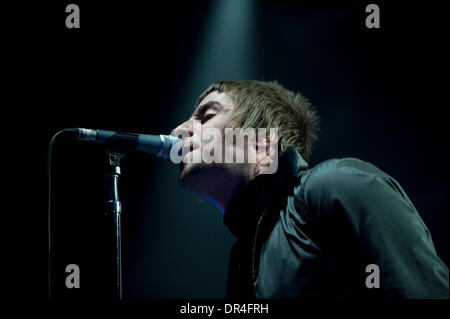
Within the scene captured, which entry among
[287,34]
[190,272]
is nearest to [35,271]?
[190,272]

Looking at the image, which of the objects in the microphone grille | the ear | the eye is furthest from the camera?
the eye

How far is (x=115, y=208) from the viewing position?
1.58m

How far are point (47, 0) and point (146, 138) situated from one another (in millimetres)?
1564

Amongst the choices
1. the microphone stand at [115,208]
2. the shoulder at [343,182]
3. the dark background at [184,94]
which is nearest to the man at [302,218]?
the shoulder at [343,182]

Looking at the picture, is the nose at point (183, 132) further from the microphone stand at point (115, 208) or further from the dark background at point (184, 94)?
the dark background at point (184, 94)

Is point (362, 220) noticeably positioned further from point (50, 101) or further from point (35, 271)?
point (50, 101)

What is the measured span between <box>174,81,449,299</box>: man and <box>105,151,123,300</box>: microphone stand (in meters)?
0.34

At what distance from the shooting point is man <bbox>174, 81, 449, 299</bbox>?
1.18m

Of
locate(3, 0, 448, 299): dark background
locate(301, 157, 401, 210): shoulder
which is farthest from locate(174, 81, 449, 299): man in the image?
locate(3, 0, 448, 299): dark background

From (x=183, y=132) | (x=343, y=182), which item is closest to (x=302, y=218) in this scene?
(x=343, y=182)

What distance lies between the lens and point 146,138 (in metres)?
1.76

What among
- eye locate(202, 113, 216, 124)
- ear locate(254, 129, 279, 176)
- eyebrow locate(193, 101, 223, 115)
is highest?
eyebrow locate(193, 101, 223, 115)

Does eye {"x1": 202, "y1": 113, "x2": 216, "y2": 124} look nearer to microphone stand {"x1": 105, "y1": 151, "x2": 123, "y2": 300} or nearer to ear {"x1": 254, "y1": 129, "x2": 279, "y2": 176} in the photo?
ear {"x1": 254, "y1": 129, "x2": 279, "y2": 176}

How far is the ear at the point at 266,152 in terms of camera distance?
192 centimetres
